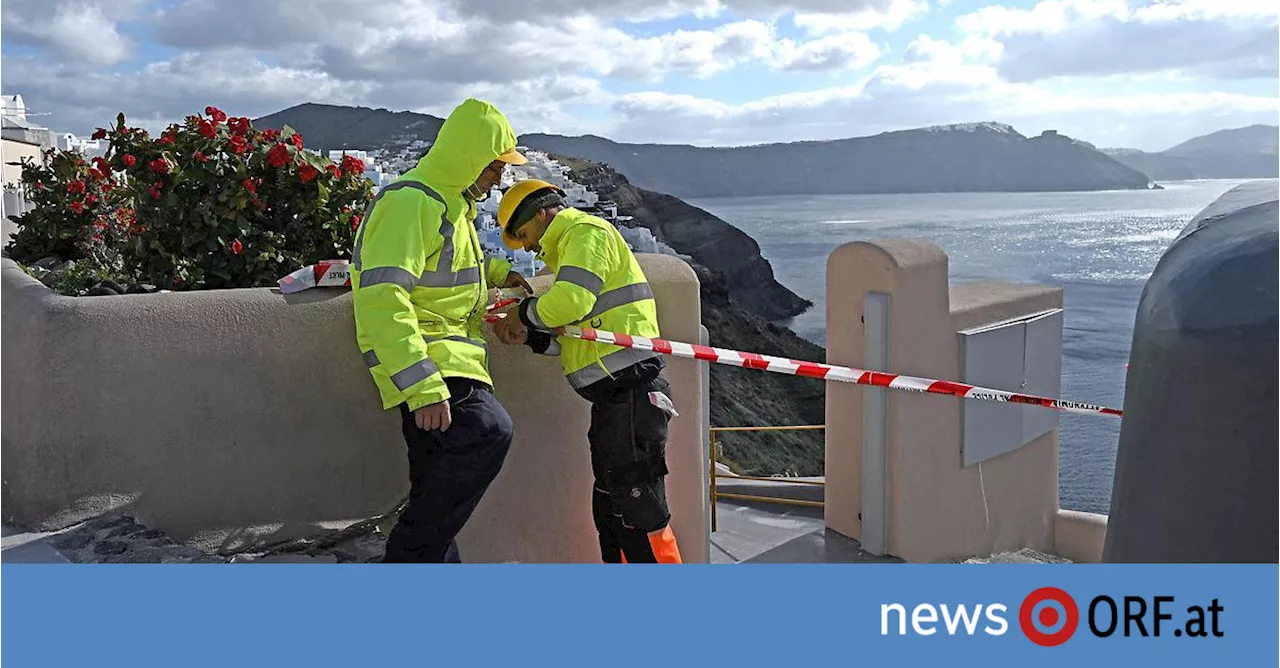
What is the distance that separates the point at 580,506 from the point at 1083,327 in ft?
144

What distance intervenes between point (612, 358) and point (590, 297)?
0.28 metres

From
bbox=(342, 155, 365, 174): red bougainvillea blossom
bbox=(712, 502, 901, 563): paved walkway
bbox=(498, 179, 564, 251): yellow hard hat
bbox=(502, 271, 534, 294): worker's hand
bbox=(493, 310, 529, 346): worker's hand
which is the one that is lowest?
bbox=(712, 502, 901, 563): paved walkway

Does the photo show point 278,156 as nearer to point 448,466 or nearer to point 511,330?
point 511,330

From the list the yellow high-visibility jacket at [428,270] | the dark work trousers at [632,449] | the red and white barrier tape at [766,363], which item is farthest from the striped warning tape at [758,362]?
the yellow high-visibility jacket at [428,270]

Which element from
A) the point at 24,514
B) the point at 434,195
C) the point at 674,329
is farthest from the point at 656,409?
the point at 24,514

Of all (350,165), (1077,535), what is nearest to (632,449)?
(350,165)

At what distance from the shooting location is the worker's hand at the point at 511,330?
413cm

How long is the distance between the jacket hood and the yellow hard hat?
0.46 meters

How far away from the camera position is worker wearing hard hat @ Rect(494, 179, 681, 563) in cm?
407

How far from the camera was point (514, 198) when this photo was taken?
4156mm

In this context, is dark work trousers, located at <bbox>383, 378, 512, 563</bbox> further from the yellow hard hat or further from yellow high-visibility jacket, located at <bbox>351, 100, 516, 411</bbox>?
the yellow hard hat

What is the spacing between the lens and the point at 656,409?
416 centimetres

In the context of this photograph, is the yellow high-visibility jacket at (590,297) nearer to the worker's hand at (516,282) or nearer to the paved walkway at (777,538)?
the worker's hand at (516,282)

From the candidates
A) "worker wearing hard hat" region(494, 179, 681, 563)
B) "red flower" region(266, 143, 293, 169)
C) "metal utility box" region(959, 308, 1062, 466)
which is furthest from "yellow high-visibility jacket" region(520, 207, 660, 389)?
"metal utility box" region(959, 308, 1062, 466)
